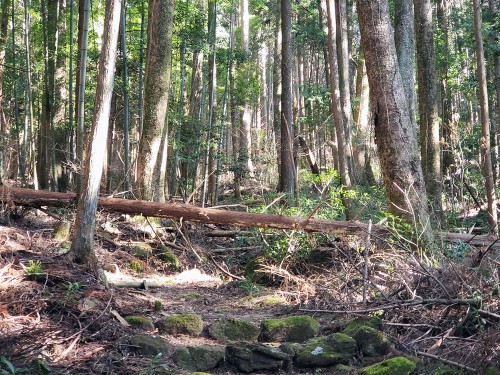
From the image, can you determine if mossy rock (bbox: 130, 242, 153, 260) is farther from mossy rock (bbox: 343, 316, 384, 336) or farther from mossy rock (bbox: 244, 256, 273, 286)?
mossy rock (bbox: 343, 316, 384, 336)

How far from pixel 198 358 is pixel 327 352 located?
1301 mm

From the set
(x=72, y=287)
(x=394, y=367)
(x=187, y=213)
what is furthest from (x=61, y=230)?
(x=394, y=367)

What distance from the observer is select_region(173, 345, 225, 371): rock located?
17.5ft

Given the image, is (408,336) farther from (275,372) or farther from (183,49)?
(183,49)

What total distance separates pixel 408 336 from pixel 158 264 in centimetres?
600

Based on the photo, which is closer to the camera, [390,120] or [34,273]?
[34,273]

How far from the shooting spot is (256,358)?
5516 mm

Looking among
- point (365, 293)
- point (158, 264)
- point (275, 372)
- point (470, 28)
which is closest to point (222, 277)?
point (158, 264)

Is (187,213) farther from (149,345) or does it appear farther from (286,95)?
(286,95)

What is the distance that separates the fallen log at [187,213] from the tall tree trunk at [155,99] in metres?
1.34

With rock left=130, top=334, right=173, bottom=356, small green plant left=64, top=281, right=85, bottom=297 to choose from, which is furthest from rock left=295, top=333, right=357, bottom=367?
small green plant left=64, top=281, right=85, bottom=297

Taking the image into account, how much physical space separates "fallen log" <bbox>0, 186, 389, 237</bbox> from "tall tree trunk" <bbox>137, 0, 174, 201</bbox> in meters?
1.34

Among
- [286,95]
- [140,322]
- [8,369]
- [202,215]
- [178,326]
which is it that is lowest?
[178,326]

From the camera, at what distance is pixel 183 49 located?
60.1 ft
